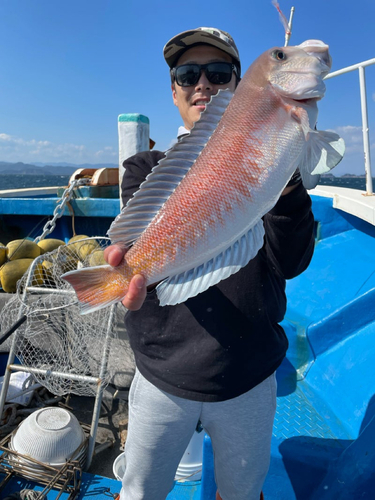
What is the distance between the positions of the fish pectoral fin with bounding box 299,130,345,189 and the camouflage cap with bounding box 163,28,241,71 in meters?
1.02

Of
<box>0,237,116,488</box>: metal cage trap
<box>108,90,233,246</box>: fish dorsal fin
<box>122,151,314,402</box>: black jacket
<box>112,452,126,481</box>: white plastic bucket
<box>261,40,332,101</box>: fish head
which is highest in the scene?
<box>261,40,332,101</box>: fish head

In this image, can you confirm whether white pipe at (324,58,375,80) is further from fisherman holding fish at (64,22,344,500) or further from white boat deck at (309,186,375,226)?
fisherman holding fish at (64,22,344,500)

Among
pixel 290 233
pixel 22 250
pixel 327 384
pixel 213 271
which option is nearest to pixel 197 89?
pixel 290 233

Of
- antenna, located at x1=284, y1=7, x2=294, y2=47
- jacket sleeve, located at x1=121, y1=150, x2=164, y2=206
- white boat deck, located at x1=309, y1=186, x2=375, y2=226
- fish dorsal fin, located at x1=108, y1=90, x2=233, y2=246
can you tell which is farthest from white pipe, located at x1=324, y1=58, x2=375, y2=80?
fish dorsal fin, located at x1=108, y1=90, x2=233, y2=246

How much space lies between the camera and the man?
185cm

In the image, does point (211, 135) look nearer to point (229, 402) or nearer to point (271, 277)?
point (271, 277)

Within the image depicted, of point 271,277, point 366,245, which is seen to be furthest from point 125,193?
point 366,245

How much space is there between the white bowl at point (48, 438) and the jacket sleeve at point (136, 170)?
2.32m

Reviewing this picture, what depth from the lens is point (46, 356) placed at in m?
4.15

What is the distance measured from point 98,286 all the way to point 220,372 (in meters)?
0.77

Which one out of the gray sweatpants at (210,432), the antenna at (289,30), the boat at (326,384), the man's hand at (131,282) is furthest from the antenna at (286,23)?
the boat at (326,384)

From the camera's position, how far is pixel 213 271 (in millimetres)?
1614

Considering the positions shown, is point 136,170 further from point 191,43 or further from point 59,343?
point 59,343

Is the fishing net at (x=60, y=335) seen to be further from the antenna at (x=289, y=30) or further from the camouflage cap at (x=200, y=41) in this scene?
the antenna at (x=289, y=30)
